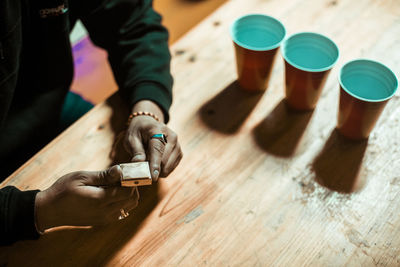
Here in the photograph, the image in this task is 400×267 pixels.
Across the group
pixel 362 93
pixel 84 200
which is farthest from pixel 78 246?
pixel 362 93

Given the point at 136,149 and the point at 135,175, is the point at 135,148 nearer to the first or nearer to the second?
the point at 136,149

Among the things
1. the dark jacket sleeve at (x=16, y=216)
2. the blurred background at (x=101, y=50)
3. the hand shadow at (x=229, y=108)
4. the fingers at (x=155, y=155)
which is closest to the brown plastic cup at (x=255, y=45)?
the hand shadow at (x=229, y=108)

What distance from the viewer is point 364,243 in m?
0.62

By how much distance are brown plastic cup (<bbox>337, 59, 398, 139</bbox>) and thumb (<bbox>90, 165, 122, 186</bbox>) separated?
0.48m

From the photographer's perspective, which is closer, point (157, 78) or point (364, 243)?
point (364, 243)

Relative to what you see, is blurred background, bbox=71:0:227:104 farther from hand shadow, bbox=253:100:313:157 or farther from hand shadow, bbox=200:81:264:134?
hand shadow, bbox=253:100:313:157

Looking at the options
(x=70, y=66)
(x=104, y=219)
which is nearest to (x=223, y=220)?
(x=104, y=219)

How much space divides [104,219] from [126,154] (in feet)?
0.57

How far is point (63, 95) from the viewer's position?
1076mm

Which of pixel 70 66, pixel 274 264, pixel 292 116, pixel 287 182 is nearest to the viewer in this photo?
pixel 274 264

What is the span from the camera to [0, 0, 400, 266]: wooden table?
63 centimetres

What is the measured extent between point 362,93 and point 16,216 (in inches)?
30.5

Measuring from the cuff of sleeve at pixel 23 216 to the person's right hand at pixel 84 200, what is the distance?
0.03ft

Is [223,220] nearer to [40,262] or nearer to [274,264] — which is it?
[274,264]
